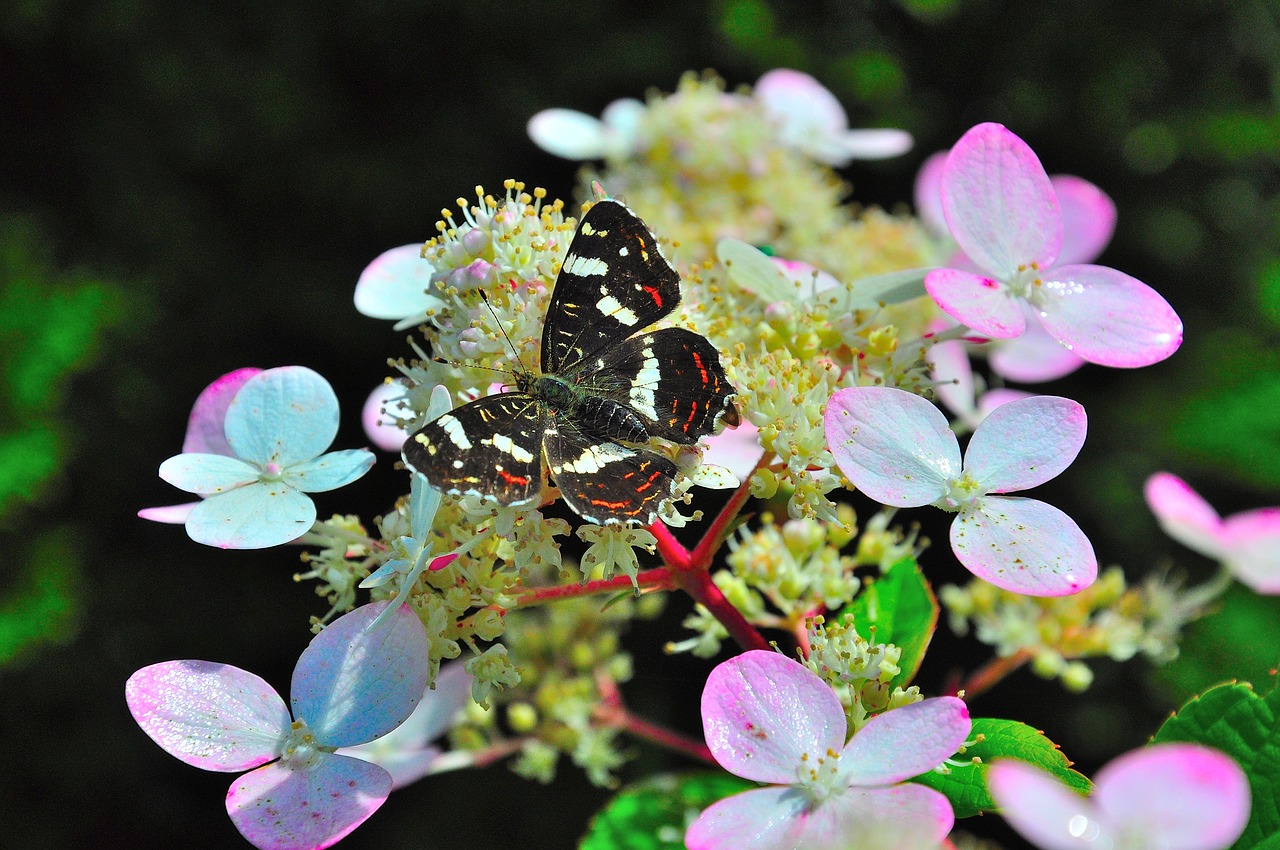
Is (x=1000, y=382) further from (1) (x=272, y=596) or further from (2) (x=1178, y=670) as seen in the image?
(1) (x=272, y=596)

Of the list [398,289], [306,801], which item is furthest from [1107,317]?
[306,801]

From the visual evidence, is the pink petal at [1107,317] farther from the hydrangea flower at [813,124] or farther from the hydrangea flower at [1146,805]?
the hydrangea flower at [813,124]

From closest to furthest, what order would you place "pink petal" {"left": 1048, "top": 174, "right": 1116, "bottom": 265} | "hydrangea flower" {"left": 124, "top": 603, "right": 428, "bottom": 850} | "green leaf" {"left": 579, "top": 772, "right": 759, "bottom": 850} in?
"hydrangea flower" {"left": 124, "top": 603, "right": 428, "bottom": 850} → "green leaf" {"left": 579, "top": 772, "right": 759, "bottom": 850} → "pink petal" {"left": 1048, "top": 174, "right": 1116, "bottom": 265}

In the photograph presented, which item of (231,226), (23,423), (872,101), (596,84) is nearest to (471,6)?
(596,84)

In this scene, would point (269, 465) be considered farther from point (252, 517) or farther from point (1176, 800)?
point (1176, 800)

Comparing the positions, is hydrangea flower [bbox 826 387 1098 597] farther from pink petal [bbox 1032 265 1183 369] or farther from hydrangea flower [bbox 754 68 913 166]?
hydrangea flower [bbox 754 68 913 166]

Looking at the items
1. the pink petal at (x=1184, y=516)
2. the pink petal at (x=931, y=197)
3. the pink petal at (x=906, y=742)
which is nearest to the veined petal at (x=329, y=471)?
the pink petal at (x=906, y=742)

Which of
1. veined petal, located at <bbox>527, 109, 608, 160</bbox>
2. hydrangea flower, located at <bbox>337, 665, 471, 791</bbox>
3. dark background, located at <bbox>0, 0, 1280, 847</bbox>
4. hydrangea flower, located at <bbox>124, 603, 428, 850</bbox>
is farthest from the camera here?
dark background, located at <bbox>0, 0, 1280, 847</bbox>

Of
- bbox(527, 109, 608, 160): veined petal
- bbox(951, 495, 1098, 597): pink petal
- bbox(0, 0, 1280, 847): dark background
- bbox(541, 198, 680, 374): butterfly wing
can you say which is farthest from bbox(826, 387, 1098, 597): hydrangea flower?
bbox(527, 109, 608, 160): veined petal
